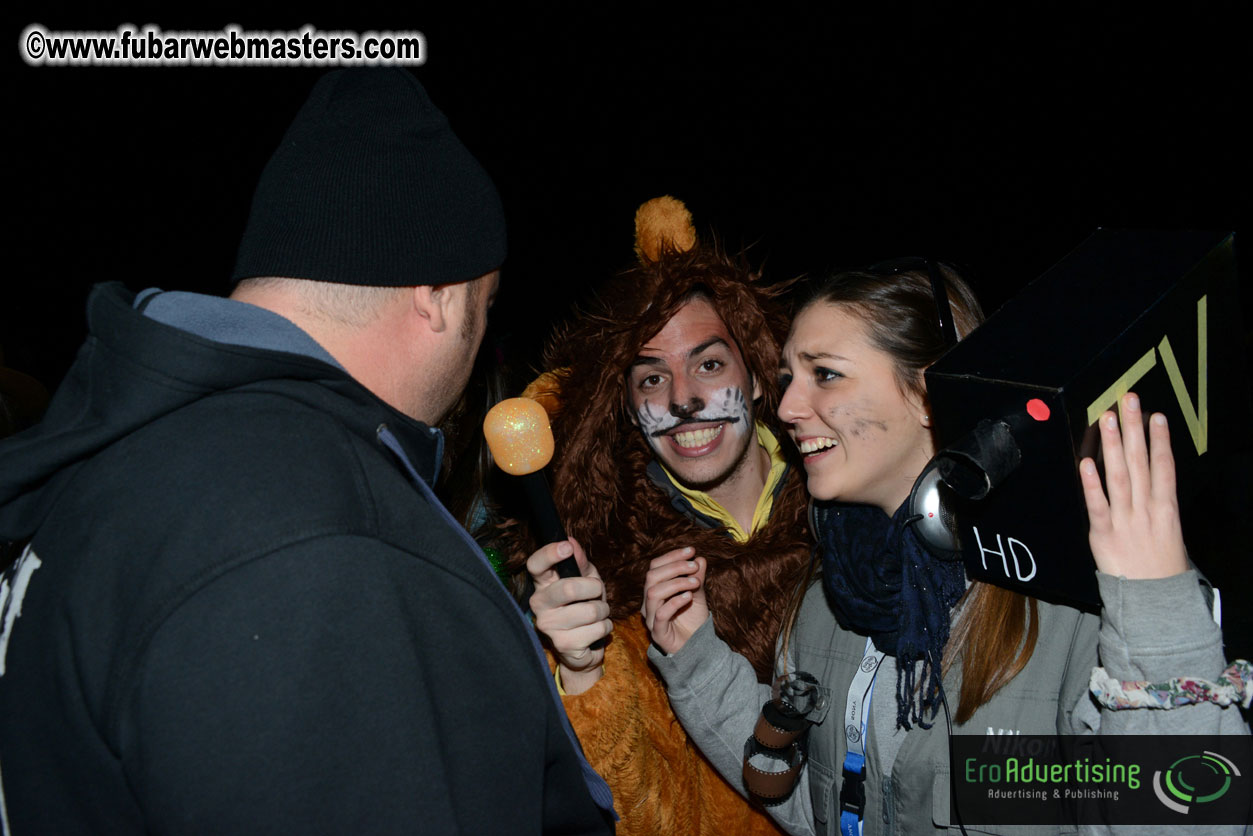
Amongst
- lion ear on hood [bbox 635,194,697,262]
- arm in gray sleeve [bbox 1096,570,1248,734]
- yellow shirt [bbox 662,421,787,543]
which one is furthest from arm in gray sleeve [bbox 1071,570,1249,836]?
lion ear on hood [bbox 635,194,697,262]

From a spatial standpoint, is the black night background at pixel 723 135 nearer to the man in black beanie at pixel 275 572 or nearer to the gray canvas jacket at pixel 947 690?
the gray canvas jacket at pixel 947 690

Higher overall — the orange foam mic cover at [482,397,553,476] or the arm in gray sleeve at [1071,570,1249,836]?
the orange foam mic cover at [482,397,553,476]

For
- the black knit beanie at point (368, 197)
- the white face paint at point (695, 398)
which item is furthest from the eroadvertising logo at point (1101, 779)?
the black knit beanie at point (368, 197)

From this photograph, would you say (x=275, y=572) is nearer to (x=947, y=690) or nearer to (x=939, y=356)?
(x=947, y=690)

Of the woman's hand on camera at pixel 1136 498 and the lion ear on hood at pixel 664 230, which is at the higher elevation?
the lion ear on hood at pixel 664 230

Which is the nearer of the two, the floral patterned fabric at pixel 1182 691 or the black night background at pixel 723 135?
the floral patterned fabric at pixel 1182 691

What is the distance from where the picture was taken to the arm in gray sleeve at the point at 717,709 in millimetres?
2008

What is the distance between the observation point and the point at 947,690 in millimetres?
1729

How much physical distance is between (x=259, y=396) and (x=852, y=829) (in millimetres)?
1611

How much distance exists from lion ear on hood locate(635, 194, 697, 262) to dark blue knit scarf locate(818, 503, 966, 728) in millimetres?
1124

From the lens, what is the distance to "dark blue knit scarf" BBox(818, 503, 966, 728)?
5.68 feet

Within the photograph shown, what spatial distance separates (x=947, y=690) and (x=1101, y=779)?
0.35 metres

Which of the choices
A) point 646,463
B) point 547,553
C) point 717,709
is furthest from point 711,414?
point 547,553

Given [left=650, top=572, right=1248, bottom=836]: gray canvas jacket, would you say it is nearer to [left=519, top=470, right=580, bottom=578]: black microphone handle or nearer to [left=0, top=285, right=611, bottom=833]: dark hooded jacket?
[left=519, top=470, right=580, bottom=578]: black microphone handle
